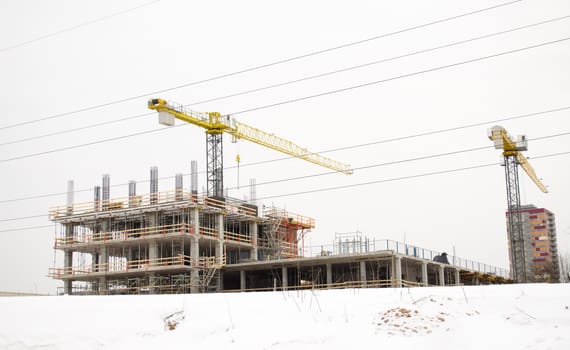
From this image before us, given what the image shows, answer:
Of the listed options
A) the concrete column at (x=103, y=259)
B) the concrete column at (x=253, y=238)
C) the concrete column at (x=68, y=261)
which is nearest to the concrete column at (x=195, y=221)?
the concrete column at (x=253, y=238)

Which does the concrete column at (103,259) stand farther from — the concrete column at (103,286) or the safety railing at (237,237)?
the safety railing at (237,237)

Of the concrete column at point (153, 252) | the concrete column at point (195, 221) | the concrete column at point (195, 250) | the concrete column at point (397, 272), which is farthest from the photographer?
the concrete column at point (153, 252)

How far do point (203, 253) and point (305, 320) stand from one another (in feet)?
130

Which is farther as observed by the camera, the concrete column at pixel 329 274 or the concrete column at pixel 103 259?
the concrete column at pixel 103 259

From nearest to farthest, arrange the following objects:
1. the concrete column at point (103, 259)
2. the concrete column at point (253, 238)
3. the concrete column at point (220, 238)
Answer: the concrete column at point (220, 238), the concrete column at point (103, 259), the concrete column at point (253, 238)

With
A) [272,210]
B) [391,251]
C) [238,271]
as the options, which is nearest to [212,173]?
[272,210]

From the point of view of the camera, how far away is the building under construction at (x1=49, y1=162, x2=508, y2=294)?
47250mm

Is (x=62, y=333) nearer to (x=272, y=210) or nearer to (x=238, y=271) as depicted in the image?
(x=238, y=271)

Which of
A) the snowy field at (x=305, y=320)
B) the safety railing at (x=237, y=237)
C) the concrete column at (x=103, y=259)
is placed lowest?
the snowy field at (x=305, y=320)

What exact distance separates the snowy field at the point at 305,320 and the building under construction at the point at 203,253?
2564 centimetres

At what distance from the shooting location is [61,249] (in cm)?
5584

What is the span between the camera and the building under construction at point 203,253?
4725cm

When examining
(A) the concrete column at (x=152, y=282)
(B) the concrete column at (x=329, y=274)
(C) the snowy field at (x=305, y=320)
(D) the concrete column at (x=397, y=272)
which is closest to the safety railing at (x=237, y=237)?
(A) the concrete column at (x=152, y=282)

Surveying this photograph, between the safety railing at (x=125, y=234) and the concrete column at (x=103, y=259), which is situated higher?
the safety railing at (x=125, y=234)
